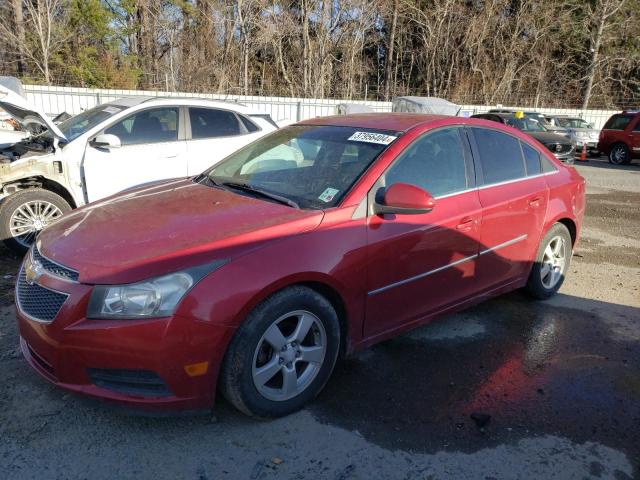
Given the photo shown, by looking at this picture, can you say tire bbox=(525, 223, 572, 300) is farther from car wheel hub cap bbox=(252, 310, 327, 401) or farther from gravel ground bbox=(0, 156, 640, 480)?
car wheel hub cap bbox=(252, 310, 327, 401)

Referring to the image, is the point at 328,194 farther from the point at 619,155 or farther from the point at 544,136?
the point at 619,155

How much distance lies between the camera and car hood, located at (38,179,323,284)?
2.58 meters

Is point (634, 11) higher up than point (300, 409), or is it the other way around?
point (634, 11)

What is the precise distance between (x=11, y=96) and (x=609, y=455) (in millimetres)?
5850

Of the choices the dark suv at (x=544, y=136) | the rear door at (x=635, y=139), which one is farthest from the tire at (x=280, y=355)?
the rear door at (x=635, y=139)

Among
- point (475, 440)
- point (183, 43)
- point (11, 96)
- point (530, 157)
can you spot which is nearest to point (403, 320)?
point (475, 440)

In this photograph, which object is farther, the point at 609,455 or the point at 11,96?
the point at 11,96

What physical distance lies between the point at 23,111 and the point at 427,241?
4532 millimetres

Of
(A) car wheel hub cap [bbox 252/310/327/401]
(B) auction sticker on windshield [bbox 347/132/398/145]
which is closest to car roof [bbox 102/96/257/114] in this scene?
(B) auction sticker on windshield [bbox 347/132/398/145]

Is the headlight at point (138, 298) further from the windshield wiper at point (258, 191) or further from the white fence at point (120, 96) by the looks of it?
the white fence at point (120, 96)

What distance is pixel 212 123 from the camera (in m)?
6.83

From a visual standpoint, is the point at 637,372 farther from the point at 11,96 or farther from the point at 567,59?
the point at 567,59

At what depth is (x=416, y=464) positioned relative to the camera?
2.63 metres

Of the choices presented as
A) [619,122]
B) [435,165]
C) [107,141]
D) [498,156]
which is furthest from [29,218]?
[619,122]
